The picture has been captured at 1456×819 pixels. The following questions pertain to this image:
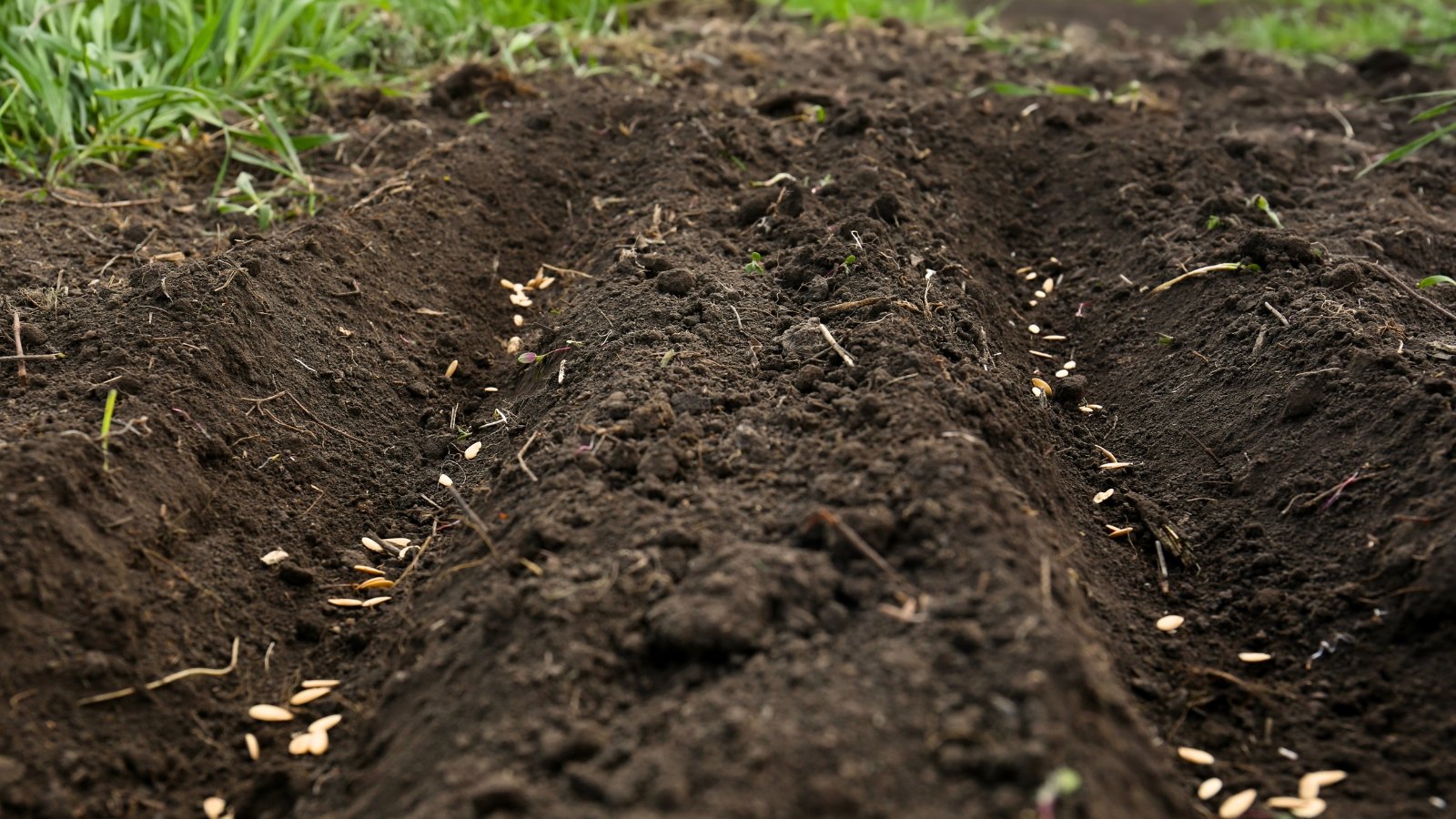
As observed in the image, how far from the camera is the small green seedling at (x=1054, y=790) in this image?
1.56m

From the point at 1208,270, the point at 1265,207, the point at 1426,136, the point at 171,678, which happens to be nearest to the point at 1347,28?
the point at 1426,136

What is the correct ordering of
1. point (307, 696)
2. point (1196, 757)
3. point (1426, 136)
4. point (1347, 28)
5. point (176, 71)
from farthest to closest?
point (1347, 28) < point (176, 71) < point (1426, 136) < point (307, 696) < point (1196, 757)

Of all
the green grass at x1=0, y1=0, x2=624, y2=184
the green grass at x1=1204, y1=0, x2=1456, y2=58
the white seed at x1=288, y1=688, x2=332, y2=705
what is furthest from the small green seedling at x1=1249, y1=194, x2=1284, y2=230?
the white seed at x1=288, y1=688, x2=332, y2=705

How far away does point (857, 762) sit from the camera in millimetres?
1635

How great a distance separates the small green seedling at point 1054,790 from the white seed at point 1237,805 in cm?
45

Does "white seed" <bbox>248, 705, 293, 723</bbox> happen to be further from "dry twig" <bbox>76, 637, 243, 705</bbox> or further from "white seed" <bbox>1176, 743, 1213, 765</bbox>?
"white seed" <bbox>1176, 743, 1213, 765</bbox>

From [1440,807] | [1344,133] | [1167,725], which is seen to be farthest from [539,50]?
[1440,807]

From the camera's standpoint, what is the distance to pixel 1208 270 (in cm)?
327

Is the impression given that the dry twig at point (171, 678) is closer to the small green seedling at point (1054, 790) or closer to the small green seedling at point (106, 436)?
the small green seedling at point (106, 436)

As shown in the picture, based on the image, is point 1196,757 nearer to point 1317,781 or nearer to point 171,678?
point 1317,781

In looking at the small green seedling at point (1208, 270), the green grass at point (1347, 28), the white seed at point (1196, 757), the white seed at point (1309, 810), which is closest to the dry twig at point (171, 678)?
the white seed at point (1196, 757)

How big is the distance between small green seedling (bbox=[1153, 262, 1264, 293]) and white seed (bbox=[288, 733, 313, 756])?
2.44 metres

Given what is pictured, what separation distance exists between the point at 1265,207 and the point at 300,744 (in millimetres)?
2946

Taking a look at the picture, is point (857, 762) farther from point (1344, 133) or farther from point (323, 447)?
point (1344, 133)
